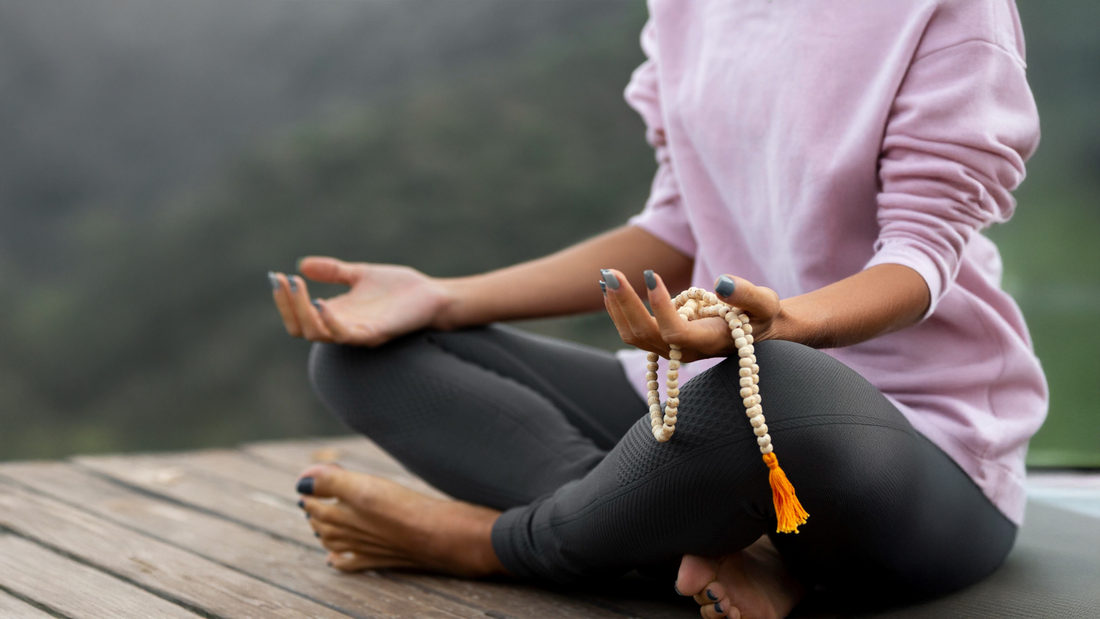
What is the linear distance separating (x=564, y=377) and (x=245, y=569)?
45 centimetres

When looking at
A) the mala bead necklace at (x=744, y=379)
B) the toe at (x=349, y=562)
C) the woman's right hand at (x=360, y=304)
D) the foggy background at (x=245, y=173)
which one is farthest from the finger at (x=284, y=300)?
the foggy background at (x=245, y=173)

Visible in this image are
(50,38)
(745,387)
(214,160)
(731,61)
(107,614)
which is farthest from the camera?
(214,160)

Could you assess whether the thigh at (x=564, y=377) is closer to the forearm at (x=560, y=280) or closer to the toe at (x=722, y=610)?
the forearm at (x=560, y=280)

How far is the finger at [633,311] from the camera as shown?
0.69m

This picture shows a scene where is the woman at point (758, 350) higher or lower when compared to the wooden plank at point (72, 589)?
higher

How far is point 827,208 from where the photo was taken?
103 centimetres

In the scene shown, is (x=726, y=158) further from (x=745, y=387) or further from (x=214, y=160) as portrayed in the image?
(x=214, y=160)

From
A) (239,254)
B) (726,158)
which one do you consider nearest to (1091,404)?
(726,158)

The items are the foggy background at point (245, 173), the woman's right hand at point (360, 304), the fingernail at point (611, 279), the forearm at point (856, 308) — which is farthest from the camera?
the foggy background at point (245, 173)

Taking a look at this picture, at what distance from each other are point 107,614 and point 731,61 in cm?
88

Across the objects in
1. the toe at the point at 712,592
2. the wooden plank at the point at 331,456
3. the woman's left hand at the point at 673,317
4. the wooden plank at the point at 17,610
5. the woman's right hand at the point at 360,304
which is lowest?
the wooden plank at the point at 331,456

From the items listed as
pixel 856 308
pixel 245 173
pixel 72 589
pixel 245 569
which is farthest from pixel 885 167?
pixel 245 173

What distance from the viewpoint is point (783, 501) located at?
2.54 feet

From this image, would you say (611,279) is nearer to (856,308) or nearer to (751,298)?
(751,298)
